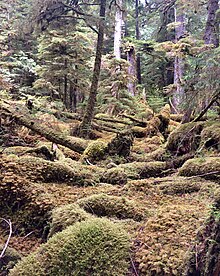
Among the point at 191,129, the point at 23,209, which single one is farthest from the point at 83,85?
the point at 23,209

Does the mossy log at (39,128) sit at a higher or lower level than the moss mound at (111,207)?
higher

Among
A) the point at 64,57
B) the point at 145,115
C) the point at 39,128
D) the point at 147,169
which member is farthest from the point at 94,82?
the point at 147,169

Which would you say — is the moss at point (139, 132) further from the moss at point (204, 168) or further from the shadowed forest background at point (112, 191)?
the moss at point (204, 168)

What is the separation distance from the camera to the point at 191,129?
19.6ft

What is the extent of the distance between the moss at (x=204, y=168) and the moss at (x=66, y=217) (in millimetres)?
1924

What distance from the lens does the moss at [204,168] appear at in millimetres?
4422

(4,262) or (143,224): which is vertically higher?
(143,224)

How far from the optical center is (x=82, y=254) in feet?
8.38

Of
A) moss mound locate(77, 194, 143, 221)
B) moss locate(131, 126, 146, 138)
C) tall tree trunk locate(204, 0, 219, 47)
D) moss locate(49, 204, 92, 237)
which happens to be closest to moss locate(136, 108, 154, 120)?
moss locate(131, 126, 146, 138)

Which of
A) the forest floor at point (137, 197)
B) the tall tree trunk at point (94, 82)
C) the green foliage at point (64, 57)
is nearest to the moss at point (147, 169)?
the forest floor at point (137, 197)

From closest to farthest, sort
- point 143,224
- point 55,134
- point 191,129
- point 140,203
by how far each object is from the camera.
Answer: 1. point 143,224
2. point 140,203
3. point 191,129
4. point 55,134

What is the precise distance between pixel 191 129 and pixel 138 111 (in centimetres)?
621

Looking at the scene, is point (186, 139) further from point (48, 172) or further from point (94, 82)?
point (94, 82)

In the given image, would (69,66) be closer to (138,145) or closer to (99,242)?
(138,145)
